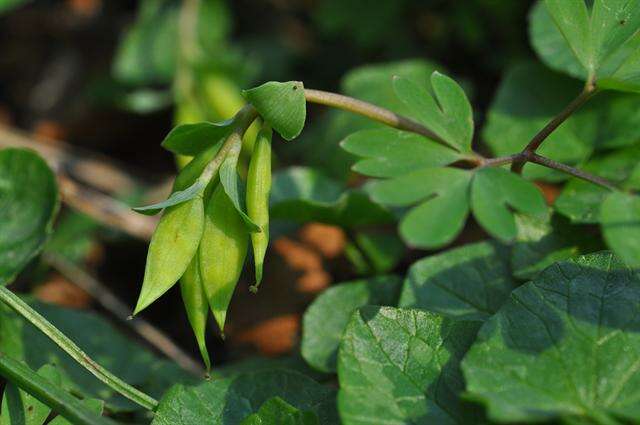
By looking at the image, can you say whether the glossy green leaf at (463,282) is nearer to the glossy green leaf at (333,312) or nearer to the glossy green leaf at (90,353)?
the glossy green leaf at (333,312)

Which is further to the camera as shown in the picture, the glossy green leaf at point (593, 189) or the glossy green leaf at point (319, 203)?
the glossy green leaf at point (319, 203)

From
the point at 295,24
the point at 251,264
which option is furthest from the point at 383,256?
the point at 295,24

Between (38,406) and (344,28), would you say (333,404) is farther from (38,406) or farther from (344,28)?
(344,28)

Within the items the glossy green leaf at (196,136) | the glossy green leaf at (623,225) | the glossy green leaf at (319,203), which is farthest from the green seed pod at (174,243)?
the glossy green leaf at (623,225)

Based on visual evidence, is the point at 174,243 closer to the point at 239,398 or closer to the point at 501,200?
the point at 239,398

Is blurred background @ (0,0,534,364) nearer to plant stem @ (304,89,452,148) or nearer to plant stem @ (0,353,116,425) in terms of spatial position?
plant stem @ (304,89,452,148)

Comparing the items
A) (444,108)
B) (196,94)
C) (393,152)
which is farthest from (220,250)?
(196,94)
